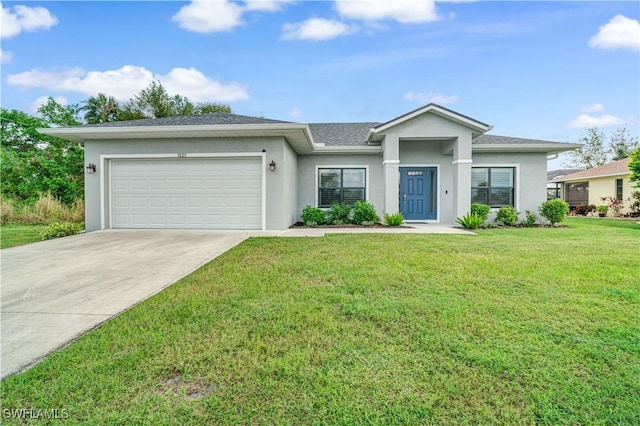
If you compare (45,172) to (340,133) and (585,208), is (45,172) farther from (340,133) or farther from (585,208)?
(585,208)

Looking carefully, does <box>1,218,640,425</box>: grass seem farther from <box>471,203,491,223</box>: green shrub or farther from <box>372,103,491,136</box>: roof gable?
<box>372,103,491,136</box>: roof gable

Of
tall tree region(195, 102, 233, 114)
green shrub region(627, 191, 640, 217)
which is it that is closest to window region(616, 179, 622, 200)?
green shrub region(627, 191, 640, 217)

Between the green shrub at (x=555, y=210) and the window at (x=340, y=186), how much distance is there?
6.94 m

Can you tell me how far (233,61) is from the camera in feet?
55.3

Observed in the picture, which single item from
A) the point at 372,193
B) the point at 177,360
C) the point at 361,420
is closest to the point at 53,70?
the point at 372,193

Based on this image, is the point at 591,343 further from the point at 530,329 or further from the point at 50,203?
the point at 50,203

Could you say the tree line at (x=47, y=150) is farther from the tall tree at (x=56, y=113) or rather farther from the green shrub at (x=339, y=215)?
the green shrub at (x=339, y=215)

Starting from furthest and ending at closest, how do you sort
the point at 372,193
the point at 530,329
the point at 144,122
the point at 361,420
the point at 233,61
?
the point at 233,61
the point at 372,193
the point at 144,122
the point at 530,329
the point at 361,420

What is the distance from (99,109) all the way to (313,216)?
19536mm

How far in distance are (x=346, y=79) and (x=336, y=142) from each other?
25.1 ft

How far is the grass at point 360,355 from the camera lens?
1.90 metres

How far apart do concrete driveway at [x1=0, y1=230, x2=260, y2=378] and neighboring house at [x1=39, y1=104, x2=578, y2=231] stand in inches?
72.0

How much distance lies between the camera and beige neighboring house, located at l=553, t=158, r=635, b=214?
735 inches

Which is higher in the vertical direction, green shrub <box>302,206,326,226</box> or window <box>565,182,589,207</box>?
window <box>565,182,589,207</box>
